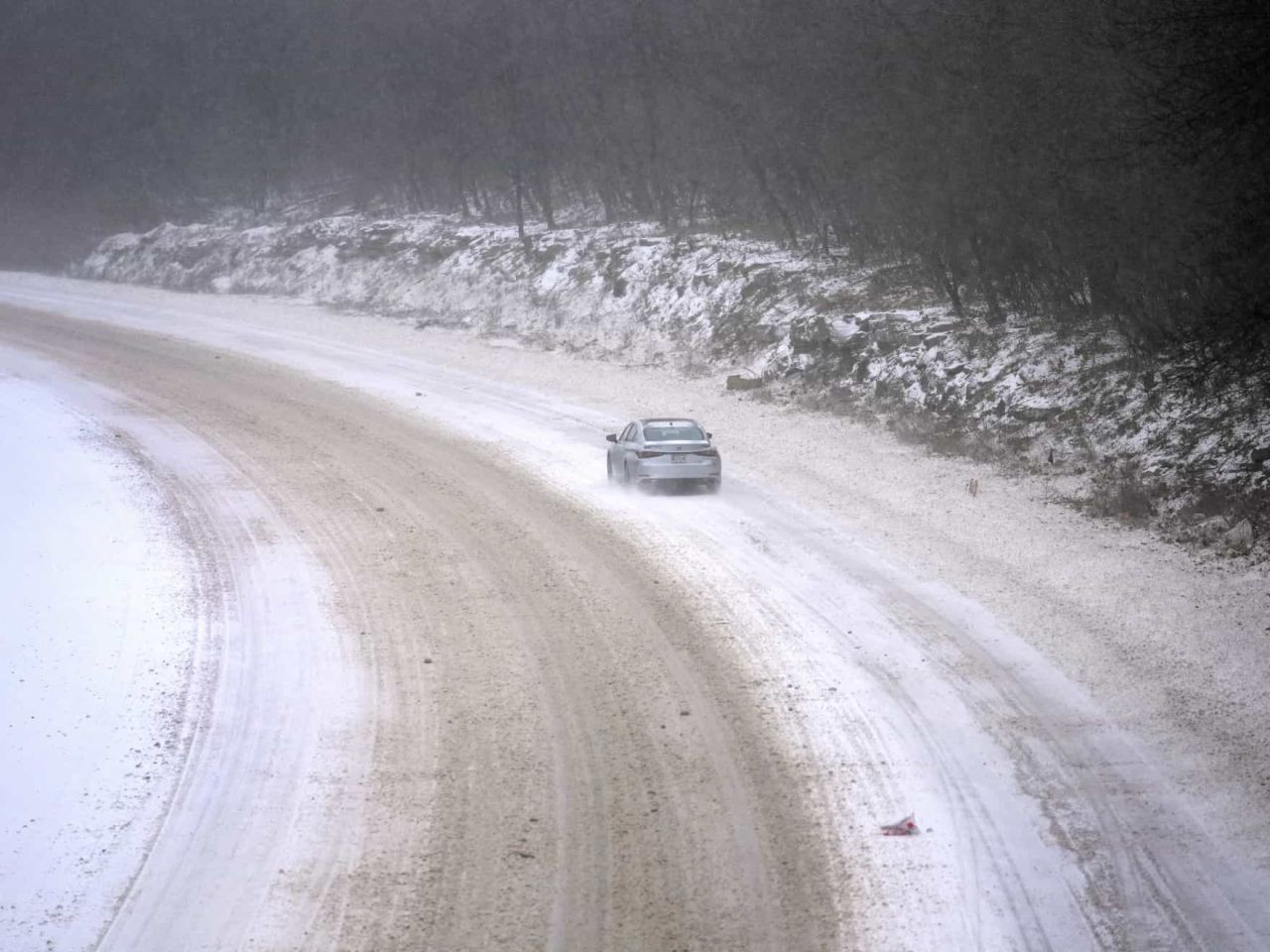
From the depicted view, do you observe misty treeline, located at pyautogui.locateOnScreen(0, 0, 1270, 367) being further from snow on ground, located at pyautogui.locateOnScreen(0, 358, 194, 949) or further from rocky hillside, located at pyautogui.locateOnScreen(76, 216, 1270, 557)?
snow on ground, located at pyautogui.locateOnScreen(0, 358, 194, 949)

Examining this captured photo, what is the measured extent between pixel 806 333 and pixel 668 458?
9058 millimetres

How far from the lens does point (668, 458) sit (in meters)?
18.7

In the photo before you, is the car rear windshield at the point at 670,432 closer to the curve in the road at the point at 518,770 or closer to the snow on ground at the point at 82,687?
the curve in the road at the point at 518,770

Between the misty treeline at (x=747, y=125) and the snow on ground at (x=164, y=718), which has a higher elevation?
the misty treeline at (x=747, y=125)

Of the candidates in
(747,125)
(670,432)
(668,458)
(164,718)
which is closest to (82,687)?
(164,718)

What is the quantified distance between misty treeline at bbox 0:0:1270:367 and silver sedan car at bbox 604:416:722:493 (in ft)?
25.0

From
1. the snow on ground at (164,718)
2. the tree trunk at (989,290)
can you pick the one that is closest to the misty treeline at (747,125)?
the tree trunk at (989,290)

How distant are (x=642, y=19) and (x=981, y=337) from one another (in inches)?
927

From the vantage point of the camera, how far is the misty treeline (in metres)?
16.6

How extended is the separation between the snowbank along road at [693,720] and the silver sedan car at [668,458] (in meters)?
0.45

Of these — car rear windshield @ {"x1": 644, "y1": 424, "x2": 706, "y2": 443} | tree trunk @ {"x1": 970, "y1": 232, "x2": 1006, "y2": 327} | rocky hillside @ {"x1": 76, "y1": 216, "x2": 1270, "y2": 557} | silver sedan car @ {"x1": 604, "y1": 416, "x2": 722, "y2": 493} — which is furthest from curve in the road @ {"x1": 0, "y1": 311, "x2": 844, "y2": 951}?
tree trunk @ {"x1": 970, "y1": 232, "x2": 1006, "y2": 327}

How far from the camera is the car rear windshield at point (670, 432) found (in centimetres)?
1941

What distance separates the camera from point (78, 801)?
963 centimetres

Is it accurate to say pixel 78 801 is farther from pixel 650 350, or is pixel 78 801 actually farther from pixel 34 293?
pixel 34 293
